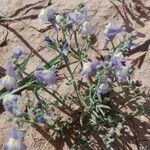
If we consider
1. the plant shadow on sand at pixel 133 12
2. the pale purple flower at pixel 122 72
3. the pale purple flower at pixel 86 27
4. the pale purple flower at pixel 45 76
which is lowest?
the plant shadow on sand at pixel 133 12

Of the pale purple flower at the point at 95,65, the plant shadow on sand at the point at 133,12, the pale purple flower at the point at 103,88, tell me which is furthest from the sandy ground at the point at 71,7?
the pale purple flower at the point at 95,65

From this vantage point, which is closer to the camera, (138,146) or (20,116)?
(20,116)

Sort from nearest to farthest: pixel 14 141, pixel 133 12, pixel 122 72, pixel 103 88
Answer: pixel 14 141
pixel 122 72
pixel 103 88
pixel 133 12

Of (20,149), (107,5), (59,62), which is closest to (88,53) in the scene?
(59,62)

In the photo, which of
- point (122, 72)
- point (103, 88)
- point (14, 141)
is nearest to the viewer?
point (14, 141)

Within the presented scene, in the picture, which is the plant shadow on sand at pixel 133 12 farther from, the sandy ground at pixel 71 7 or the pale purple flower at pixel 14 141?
the pale purple flower at pixel 14 141

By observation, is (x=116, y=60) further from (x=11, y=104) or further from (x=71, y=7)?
(x=71, y=7)

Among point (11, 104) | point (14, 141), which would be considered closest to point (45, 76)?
point (11, 104)

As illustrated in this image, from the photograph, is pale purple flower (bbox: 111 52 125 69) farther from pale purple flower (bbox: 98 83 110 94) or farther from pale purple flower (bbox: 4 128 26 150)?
pale purple flower (bbox: 4 128 26 150)

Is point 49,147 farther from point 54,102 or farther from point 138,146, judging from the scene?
point 138,146

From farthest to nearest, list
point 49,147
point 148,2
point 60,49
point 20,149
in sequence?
point 148,2, point 49,147, point 60,49, point 20,149

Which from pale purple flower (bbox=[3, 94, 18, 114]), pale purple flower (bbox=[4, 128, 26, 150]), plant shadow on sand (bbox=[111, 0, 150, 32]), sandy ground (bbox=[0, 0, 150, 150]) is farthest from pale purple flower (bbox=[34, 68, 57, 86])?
plant shadow on sand (bbox=[111, 0, 150, 32])
